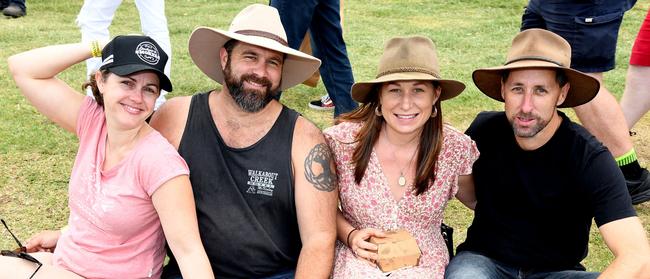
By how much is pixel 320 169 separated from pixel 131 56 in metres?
0.81

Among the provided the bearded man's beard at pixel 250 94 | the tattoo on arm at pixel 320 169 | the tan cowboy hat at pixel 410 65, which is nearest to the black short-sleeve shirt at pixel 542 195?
the tan cowboy hat at pixel 410 65

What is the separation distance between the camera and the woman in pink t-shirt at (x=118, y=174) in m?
2.70

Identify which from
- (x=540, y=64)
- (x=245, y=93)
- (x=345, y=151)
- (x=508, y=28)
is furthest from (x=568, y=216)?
(x=508, y=28)

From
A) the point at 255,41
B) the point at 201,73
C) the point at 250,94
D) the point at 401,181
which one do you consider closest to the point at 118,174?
the point at 250,94

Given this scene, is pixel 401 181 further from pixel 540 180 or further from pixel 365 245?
pixel 540 180

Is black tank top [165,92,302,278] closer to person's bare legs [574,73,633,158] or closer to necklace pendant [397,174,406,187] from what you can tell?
necklace pendant [397,174,406,187]

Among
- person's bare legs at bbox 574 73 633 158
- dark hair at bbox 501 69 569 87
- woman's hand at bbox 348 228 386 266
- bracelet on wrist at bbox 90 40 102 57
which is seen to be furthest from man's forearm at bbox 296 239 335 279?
person's bare legs at bbox 574 73 633 158

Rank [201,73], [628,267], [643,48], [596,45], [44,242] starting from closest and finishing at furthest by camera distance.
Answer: [628,267]
[44,242]
[596,45]
[643,48]
[201,73]

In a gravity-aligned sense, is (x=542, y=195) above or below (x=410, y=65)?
below

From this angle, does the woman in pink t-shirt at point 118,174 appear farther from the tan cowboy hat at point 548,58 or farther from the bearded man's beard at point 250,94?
the tan cowboy hat at point 548,58

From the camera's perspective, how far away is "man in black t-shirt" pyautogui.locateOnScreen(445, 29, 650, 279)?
9.13ft

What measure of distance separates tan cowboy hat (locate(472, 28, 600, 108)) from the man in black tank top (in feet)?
2.68

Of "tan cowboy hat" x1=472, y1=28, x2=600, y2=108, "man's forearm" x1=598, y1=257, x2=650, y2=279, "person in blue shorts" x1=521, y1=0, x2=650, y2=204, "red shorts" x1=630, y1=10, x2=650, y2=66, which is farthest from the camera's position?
"red shorts" x1=630, y1=10, x2=650, y2=66

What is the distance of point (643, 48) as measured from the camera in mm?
4461
